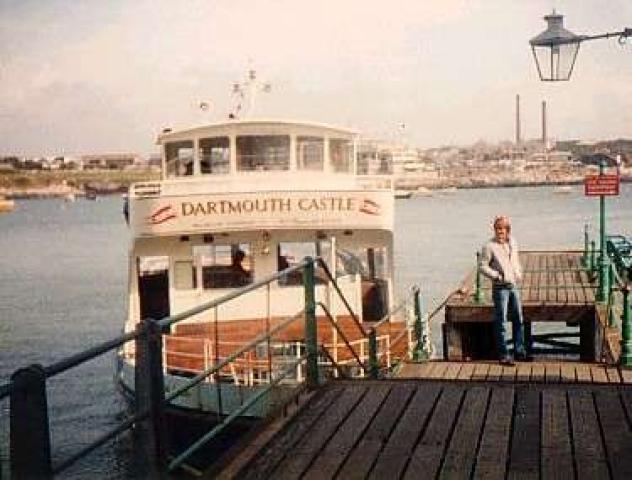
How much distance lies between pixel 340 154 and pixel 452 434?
10.6m

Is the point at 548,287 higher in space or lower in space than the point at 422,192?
higher

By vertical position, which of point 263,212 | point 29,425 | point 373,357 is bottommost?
point 373,357

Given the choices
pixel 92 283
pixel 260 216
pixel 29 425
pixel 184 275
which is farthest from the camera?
pixel 92 283

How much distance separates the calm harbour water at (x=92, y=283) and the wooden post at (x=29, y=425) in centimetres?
67

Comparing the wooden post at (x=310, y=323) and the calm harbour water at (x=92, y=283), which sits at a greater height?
the wooden post at (x=310, y=323)

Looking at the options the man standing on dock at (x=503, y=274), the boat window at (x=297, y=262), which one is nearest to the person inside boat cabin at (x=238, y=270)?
the boat window at (x=297, y=262)

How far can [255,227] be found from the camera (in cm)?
1331

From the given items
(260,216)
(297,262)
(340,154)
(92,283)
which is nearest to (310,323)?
(260,216)

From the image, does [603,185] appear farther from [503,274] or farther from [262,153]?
[503,274]

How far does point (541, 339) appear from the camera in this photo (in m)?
20.1

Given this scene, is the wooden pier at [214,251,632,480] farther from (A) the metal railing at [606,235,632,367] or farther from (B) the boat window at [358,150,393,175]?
(B) the boat window at [358,150,393,175]

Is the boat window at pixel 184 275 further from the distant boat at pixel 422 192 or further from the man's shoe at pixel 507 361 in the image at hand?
the distant boat at pixel 422 192

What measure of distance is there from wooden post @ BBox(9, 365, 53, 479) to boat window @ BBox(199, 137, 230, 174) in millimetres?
12106

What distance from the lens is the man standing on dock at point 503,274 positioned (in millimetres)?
8922
